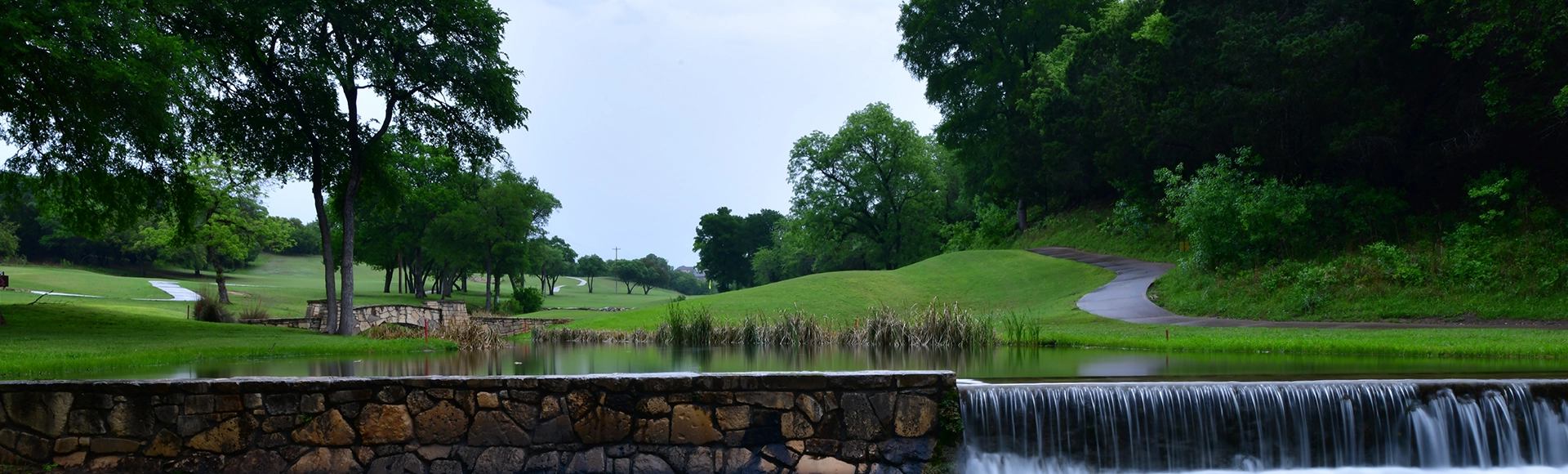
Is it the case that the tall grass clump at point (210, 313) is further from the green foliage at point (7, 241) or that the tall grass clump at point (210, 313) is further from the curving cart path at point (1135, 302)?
the green foliage at point (7, 241)

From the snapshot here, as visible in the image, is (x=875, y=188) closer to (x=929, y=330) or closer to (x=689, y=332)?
(x=689, y=332)

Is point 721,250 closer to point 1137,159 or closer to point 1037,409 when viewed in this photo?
point 1137,159

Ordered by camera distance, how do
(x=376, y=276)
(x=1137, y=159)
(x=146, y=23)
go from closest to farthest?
(x=146, y=23) < (x=1137, y=159) < (x=376, y=276)

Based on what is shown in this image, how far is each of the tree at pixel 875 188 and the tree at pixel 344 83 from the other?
101ft

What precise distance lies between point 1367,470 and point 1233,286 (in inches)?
659

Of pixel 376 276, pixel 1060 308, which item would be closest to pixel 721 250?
pixel 376 276

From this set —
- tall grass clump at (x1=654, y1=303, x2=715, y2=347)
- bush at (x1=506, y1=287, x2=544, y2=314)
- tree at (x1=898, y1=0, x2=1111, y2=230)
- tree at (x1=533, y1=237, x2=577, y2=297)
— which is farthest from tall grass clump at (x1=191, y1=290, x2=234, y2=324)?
tree at (x1=898, y1=0, x2=1111, y2=230)

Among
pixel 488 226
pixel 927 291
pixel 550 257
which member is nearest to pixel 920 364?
pixel 927 291

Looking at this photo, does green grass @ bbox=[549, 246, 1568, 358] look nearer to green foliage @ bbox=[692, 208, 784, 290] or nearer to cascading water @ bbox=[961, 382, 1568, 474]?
cascading water @ bbox=[961, 382, 1568, 474]

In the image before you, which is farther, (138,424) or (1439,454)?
(1439,454)

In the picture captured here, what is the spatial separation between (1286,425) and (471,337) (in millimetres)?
16037

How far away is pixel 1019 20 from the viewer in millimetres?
Answer: 46250

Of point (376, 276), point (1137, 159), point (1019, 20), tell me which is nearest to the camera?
point (1137, 159)

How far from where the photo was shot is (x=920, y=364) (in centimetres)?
1283
